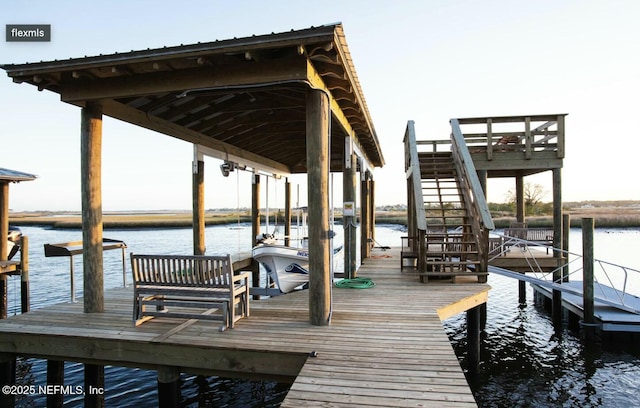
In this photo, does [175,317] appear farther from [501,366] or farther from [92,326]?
[501,366]

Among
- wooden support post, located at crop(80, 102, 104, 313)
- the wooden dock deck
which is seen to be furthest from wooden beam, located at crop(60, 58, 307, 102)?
the wooden dock deck

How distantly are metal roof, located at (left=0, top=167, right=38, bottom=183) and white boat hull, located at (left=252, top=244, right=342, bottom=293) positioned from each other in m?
6.43

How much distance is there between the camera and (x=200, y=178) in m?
8.39

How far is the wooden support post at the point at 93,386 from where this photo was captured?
4.93 m

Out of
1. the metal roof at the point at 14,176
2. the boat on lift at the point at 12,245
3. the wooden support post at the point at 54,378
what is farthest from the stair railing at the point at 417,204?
the boat on lift at the point at 12,245

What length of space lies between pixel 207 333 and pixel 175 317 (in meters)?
0.73

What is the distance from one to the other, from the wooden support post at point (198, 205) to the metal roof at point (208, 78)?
3.23 feet

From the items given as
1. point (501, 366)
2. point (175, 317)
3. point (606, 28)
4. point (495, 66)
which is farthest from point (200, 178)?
point (606, 28)

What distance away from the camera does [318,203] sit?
4805 millimetres

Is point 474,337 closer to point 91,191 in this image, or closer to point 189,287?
point 189,287

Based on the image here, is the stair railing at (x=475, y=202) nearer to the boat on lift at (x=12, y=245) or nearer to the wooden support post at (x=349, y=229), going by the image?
the wooden support post at (x=349, y=229)

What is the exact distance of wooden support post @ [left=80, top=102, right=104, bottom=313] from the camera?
5.37 m

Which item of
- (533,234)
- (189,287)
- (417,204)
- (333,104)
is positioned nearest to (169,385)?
(189,287)

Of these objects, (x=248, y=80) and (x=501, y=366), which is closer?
(x=248, y=80)
